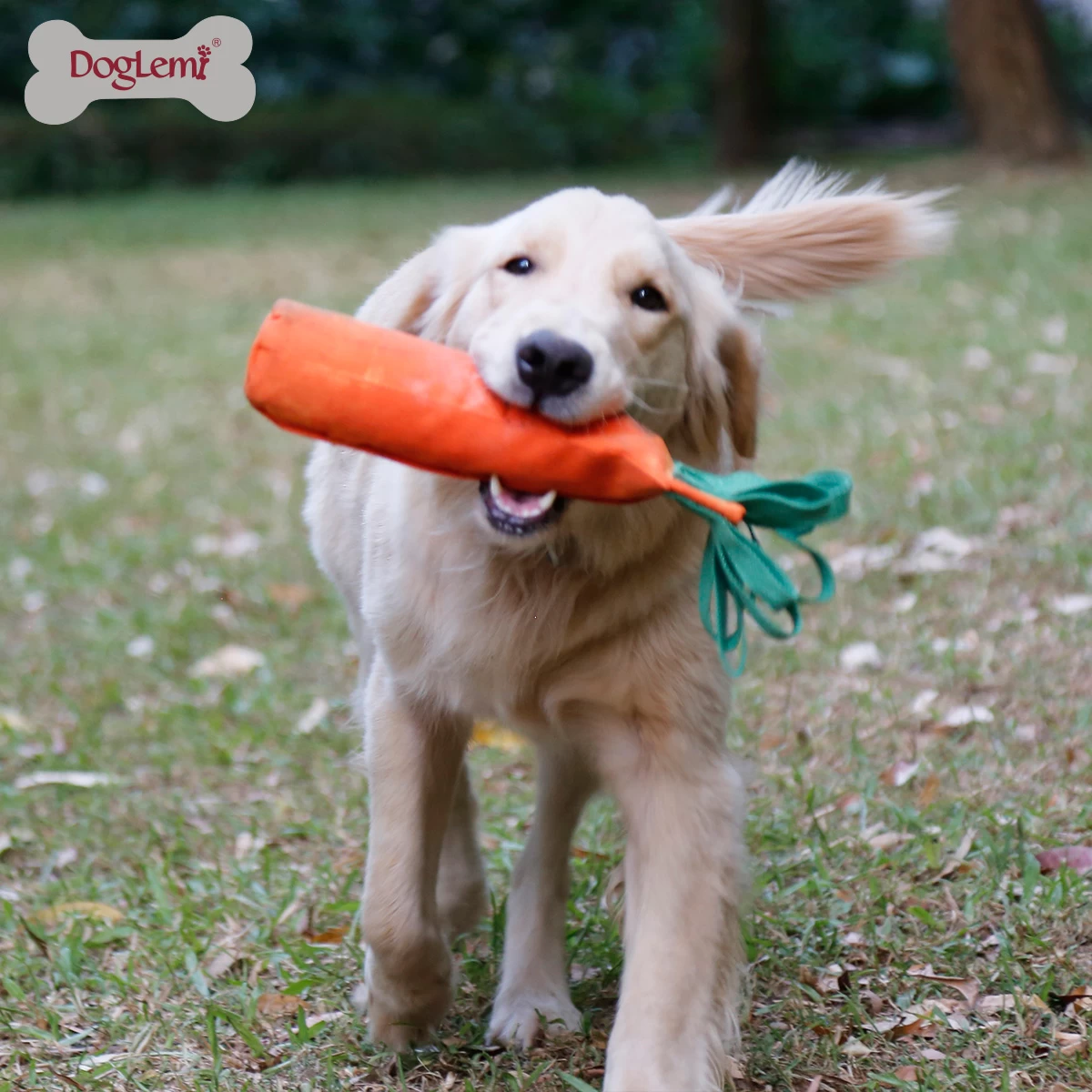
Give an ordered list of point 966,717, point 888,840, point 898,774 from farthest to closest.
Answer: point 966,717 → point 898,774 → point 888,840

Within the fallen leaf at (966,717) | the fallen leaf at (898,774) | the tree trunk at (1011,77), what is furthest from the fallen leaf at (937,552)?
the tree trunk at (1011,77)

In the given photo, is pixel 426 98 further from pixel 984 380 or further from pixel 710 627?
pixel 710 627

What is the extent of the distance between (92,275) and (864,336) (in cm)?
684

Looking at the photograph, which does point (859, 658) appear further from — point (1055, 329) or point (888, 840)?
point (1055, 329)

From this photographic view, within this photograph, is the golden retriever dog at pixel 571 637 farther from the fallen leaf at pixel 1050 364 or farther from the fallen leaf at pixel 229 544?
the fallen leaf at pixel 1050 364

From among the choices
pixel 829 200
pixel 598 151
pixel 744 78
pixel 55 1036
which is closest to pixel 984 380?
pixel 829 200

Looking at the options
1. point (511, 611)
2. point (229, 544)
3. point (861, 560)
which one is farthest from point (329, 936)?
point (229, 544)

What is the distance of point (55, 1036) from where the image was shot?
2682 mm

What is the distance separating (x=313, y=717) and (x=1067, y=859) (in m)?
2.06

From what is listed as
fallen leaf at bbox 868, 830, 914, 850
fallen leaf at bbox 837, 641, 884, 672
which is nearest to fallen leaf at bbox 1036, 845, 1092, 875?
fallen leaf at bbox 868, 830, 914, 850

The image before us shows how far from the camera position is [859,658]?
4.21m

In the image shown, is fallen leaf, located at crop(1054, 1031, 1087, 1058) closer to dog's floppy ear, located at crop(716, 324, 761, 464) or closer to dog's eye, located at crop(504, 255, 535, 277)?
dog's floppy ear, located at crop(716, 324, 761, 464)

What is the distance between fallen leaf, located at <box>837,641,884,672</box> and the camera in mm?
4199

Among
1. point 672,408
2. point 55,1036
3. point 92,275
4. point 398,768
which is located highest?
point 92,275
